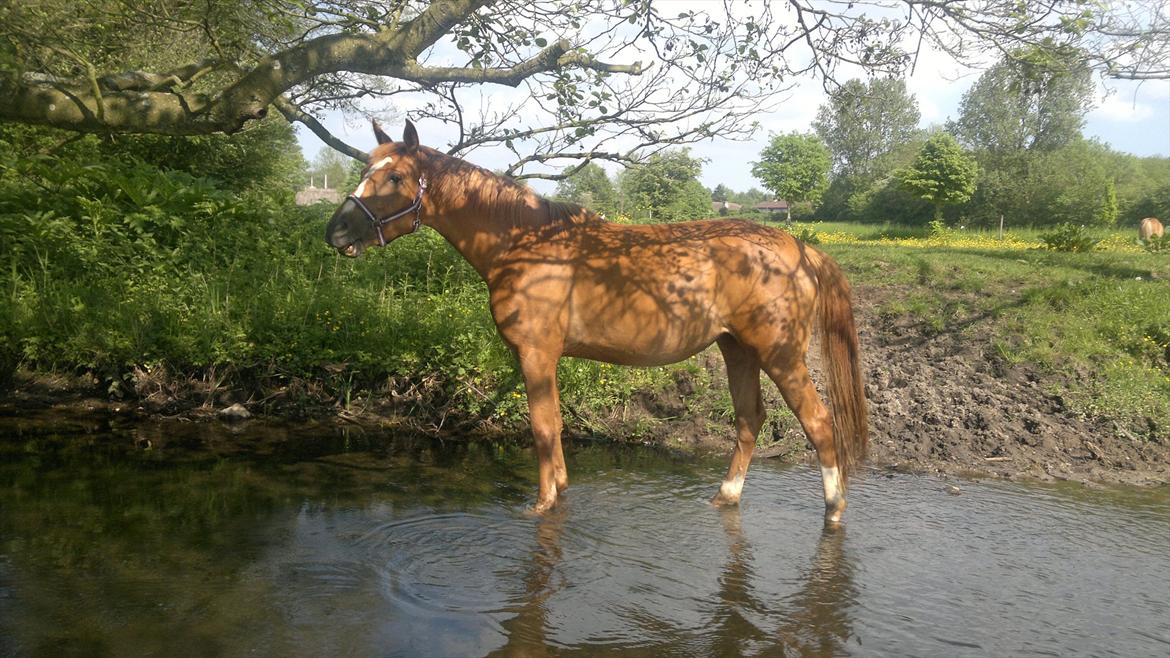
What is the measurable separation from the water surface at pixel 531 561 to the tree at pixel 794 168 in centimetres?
6256

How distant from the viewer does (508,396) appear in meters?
6.91

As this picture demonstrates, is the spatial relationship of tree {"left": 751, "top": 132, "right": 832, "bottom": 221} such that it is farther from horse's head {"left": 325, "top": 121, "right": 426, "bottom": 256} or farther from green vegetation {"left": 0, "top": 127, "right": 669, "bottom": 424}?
horse's head {"left": 325, "top": 121, "right": 426, "bottom": 256}

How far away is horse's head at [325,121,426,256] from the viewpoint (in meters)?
4.62

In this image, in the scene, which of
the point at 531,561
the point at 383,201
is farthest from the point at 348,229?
the point at 531,561

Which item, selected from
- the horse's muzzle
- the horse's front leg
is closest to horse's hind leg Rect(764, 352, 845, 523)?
the horse's front leg

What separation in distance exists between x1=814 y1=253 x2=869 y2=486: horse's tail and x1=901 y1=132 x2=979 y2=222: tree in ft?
132

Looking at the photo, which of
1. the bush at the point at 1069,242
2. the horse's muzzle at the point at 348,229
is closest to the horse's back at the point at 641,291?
the horse's muzzle at the point at 348,229

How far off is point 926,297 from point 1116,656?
699 cm

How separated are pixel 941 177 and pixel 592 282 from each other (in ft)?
138

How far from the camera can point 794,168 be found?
66625 mm

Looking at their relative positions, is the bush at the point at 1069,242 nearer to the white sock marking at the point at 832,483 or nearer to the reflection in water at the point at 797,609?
the white sock marking at the point at 832,483

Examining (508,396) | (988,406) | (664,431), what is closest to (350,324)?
(508,396)

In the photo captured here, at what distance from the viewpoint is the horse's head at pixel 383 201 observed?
15.2 ft

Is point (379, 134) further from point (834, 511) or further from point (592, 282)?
point (834, 511)
